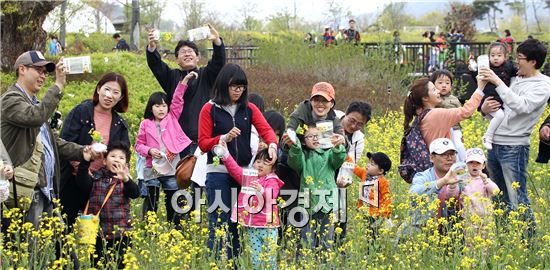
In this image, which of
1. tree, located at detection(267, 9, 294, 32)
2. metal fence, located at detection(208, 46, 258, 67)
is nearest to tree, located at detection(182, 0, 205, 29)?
tree, located at detection(267, 9, 294, 32)

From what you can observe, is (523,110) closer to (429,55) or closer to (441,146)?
(441,146)

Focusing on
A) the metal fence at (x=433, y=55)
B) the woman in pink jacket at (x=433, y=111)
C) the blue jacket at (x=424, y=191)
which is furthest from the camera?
the metal fence at (x=433, y=55)

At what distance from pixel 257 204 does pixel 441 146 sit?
1.43 metres

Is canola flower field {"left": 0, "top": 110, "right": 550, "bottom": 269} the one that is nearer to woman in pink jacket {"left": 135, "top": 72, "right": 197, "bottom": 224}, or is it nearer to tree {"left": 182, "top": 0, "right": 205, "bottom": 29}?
woman in pink jacket {"left": 135, "top": 72, "right": 197, "bottom": 224}

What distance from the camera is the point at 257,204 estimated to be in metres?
6.63

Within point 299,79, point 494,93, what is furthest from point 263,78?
point 494,93

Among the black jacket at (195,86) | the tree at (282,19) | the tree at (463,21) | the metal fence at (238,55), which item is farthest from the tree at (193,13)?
the black jacket at (195,86)

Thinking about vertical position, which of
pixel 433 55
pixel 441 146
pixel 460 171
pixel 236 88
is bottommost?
pixel 460 171

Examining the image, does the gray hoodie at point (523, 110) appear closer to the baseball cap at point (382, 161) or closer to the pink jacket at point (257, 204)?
the baseball cap at point (382, 161)

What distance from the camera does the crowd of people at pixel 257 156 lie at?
239 inches

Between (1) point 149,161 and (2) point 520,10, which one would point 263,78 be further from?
(2) point 520,10

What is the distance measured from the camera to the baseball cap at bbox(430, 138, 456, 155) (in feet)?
22.0

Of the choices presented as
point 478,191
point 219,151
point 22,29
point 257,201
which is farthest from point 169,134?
point 22,29

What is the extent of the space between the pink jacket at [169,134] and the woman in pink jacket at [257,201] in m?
1.20
